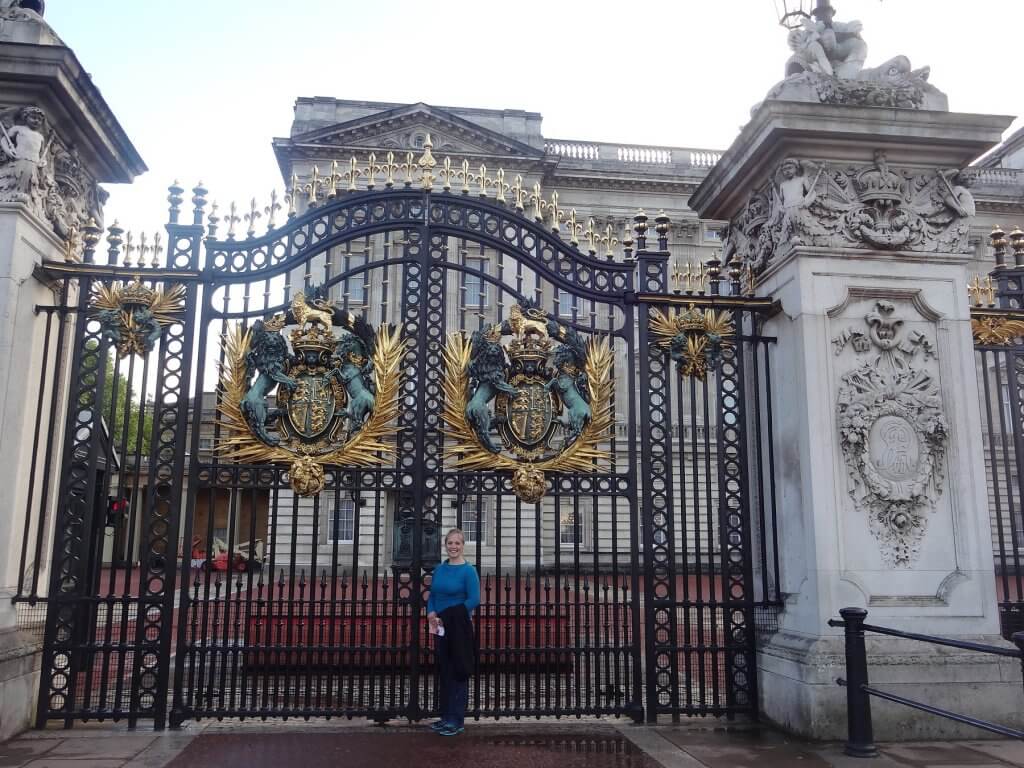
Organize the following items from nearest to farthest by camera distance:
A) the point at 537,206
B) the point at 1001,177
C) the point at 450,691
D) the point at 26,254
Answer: the point at 450,691 → the point at 26,254 → the point at 537,206 → the point at 1001,177

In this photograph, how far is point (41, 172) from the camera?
7402 mm

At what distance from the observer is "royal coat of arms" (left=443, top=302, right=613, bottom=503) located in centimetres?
765

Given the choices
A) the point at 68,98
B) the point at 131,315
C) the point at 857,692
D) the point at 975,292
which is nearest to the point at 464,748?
the point at 857,692

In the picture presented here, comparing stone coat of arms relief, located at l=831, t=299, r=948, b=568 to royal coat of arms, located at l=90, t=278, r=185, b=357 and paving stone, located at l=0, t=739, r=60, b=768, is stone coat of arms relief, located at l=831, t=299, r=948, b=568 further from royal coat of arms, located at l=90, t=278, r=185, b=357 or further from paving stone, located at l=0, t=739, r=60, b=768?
paving stone, located at l=0, t=739, r=60, b=768

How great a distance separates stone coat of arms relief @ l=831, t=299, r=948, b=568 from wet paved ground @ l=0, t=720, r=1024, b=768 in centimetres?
172

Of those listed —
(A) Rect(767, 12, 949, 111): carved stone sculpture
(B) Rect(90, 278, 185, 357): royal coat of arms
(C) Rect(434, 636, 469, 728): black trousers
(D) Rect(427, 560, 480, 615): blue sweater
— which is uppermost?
(A) Rect(767, 12, 949, 111): carved stone sculpture

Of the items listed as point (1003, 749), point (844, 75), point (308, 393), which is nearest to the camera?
point (1003, 749)

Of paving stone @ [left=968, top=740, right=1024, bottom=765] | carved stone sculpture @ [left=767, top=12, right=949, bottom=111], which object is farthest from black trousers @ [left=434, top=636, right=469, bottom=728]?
carved stone sculpture @ [left=767, top=12, right=949, bottom=111]

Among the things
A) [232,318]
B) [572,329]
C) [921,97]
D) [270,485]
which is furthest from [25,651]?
[921,97]

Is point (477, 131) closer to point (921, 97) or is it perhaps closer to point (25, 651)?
point (921, 97)

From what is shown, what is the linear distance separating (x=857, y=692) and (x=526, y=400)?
3.57 meters

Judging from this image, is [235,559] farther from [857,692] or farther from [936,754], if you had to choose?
[936,754]

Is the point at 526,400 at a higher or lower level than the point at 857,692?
higher

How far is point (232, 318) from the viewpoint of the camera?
25.4ft
